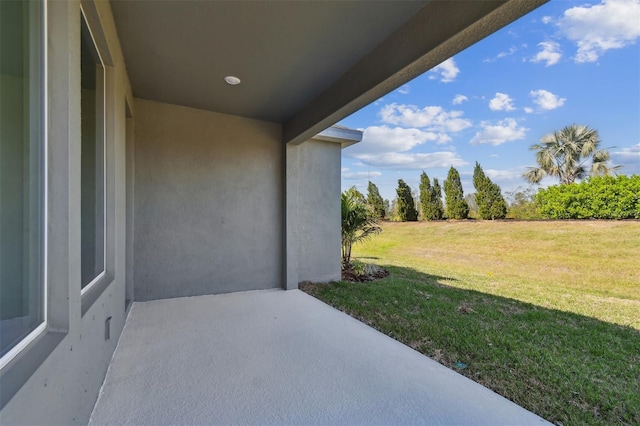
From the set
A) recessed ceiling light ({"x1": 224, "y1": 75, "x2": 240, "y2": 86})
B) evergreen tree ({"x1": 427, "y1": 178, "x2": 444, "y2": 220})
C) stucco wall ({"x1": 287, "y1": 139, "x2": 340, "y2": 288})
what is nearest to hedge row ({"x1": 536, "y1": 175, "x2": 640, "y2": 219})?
evergreen tree ({"x1": 427, "y1": 178, "x2": 444, "y2": 220})

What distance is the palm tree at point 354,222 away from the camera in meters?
7.15

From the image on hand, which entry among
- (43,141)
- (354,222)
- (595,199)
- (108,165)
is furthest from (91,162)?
(595,199)

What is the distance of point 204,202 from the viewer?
4.83 m

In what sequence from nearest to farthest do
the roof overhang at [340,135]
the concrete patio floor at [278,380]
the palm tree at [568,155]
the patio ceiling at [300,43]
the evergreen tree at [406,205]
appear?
the concrete patio floor at [278,380] < the patio ceiling at [300,43] < the roof overhang at [340,135] < the evergreen tree at [406,205] < the palm tree at [568,155]

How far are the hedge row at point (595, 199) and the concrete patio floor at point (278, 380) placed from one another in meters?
11.7

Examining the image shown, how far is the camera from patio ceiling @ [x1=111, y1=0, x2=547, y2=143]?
91.9 inches

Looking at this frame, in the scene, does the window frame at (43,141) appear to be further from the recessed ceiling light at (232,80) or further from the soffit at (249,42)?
the recessed ceiling light at (232,80)

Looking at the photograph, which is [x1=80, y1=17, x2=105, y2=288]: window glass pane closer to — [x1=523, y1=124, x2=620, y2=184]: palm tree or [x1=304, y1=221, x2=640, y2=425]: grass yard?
[x1=304, y1=221, x2=640, y2=425]: grass yard

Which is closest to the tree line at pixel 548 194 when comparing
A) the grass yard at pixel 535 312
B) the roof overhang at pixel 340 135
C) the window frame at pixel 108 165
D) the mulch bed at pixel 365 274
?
the grass yard at pixel 535 312

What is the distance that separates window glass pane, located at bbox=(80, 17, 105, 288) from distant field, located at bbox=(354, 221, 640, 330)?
6001 millimetres

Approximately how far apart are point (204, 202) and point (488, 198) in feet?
39.2

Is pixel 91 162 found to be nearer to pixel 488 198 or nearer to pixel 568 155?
pixel 488 198

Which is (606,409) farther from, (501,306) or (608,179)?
(608,179)

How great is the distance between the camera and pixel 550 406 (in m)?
2.13
